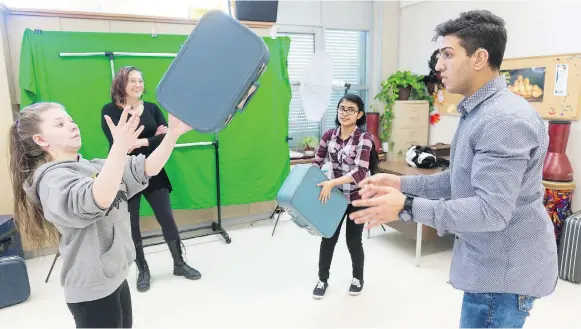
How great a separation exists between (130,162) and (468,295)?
119 cm

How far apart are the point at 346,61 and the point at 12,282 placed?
4.00 metres

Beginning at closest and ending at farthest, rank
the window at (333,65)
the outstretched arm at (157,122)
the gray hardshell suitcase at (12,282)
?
1. the gray hardshell suitcase at (12,282)
2. the outstretched arm at (157,122)
3. the window at (333,65)

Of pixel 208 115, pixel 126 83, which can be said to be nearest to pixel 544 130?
pixel 208 115

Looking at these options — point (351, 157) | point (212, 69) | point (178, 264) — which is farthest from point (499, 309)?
point (178, 264)

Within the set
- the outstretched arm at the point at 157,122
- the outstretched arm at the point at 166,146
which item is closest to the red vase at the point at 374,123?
the outstretched arm at the point at 157,122

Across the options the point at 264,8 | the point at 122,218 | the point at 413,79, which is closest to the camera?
the point at 122,218

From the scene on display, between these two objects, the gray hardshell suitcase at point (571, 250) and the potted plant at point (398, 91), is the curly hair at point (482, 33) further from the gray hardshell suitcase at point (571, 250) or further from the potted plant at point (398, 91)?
the potted plant at point (398, 91)

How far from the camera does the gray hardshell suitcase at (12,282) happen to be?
7.38 feet

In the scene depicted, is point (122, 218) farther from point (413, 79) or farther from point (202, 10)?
point (413, 79)

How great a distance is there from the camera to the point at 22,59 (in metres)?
2.66

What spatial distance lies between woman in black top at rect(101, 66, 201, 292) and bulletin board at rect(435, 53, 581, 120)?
3.02 metres

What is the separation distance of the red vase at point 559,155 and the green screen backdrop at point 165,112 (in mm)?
2136

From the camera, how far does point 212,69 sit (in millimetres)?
1088

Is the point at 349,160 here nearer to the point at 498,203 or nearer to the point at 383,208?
the point at 383,208
